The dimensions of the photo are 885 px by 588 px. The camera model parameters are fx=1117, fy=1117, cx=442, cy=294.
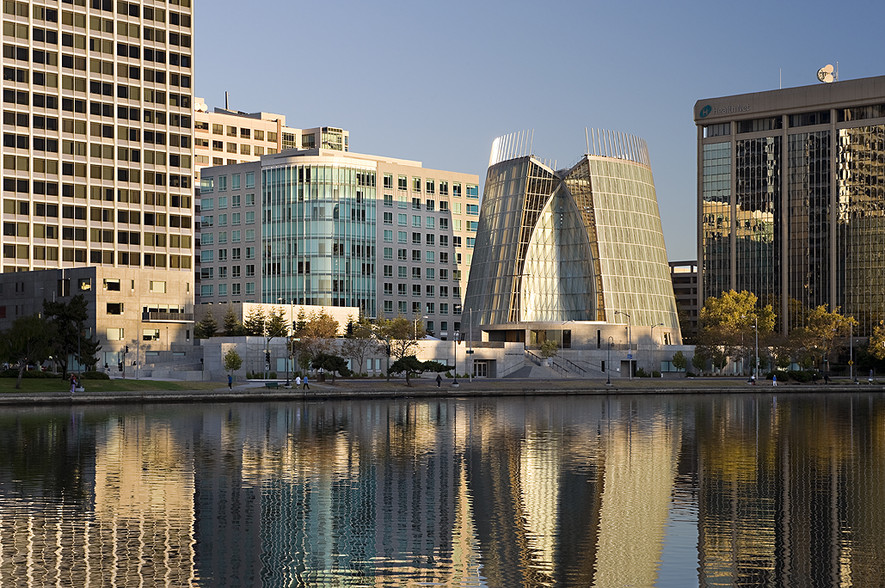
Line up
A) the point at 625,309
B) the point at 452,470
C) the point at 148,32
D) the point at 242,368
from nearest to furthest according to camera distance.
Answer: the point at 452,470 → the point at 242,368 → the point at 148,32 → the point at 625,309

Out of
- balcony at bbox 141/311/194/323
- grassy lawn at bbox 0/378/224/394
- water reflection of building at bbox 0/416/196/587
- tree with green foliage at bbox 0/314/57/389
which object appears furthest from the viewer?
balcony at bbox 141/311/194/323

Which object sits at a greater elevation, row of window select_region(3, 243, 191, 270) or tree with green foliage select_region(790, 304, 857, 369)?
row of window select_region(3, 243, 191, 270)

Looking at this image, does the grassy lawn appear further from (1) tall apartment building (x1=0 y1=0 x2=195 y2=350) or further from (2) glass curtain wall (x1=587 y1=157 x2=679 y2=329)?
(2) glass curtain wall (x1=587 y1=157 x2=679 y2=329)

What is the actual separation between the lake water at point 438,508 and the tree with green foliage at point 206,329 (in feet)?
313

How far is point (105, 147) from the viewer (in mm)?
162125

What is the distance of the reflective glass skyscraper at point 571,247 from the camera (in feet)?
590

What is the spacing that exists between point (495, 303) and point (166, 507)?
15275cm

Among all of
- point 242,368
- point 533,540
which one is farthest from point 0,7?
point 533,540

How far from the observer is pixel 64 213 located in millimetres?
159625

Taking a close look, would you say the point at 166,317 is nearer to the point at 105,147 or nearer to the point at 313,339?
the point at 313,339

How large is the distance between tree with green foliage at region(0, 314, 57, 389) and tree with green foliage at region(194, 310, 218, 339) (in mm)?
54003

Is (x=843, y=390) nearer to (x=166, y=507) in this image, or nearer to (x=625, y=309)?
(x=625, y=309)

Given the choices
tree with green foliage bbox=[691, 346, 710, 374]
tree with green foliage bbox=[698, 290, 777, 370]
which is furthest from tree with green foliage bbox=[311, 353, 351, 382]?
tree with green foliage bbox=[698, 290, 777, 370]

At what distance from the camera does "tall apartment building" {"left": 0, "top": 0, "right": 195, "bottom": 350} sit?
155 m
